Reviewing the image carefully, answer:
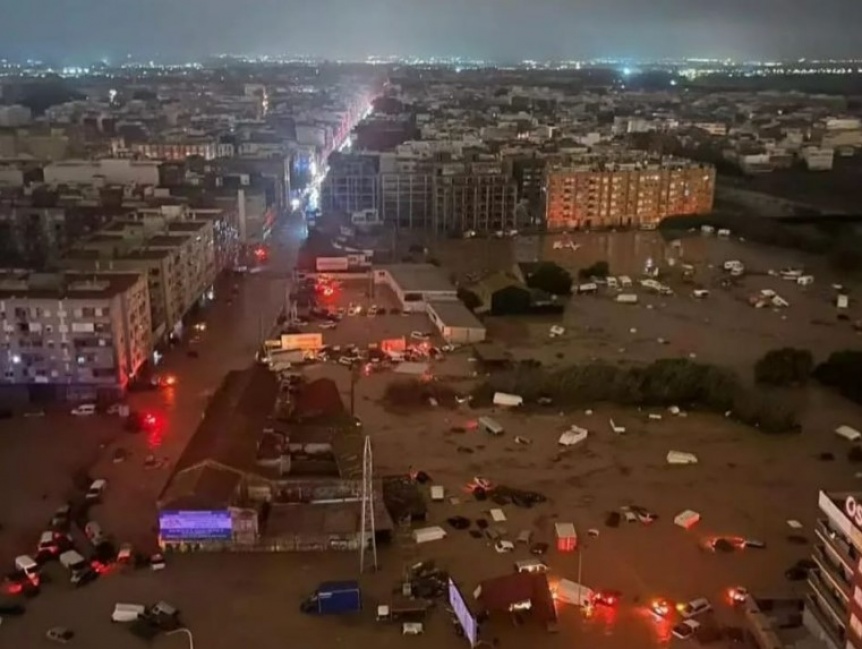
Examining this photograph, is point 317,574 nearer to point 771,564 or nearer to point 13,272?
point 771,564

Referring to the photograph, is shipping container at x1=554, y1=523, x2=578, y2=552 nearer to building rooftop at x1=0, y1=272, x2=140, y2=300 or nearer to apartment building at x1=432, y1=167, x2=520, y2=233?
building rooftop at x1=0, y1=272, x2=140, y2=300

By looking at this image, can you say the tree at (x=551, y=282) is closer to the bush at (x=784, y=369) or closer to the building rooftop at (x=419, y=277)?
the building rooftop at (x=419, y=277)

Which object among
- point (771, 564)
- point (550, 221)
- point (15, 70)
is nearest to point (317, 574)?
point (771, 564)

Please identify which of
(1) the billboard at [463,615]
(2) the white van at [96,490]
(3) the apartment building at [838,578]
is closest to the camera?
(3) the apartment building at [838,578]

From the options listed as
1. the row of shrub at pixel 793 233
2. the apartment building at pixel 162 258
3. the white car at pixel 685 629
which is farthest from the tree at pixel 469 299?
the white car at pixel 685 629

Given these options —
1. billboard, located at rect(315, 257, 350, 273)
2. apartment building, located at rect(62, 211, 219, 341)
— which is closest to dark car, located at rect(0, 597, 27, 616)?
apartment building, located at rect(62, 211, 219, 341)

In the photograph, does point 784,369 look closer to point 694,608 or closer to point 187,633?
point 694,608
